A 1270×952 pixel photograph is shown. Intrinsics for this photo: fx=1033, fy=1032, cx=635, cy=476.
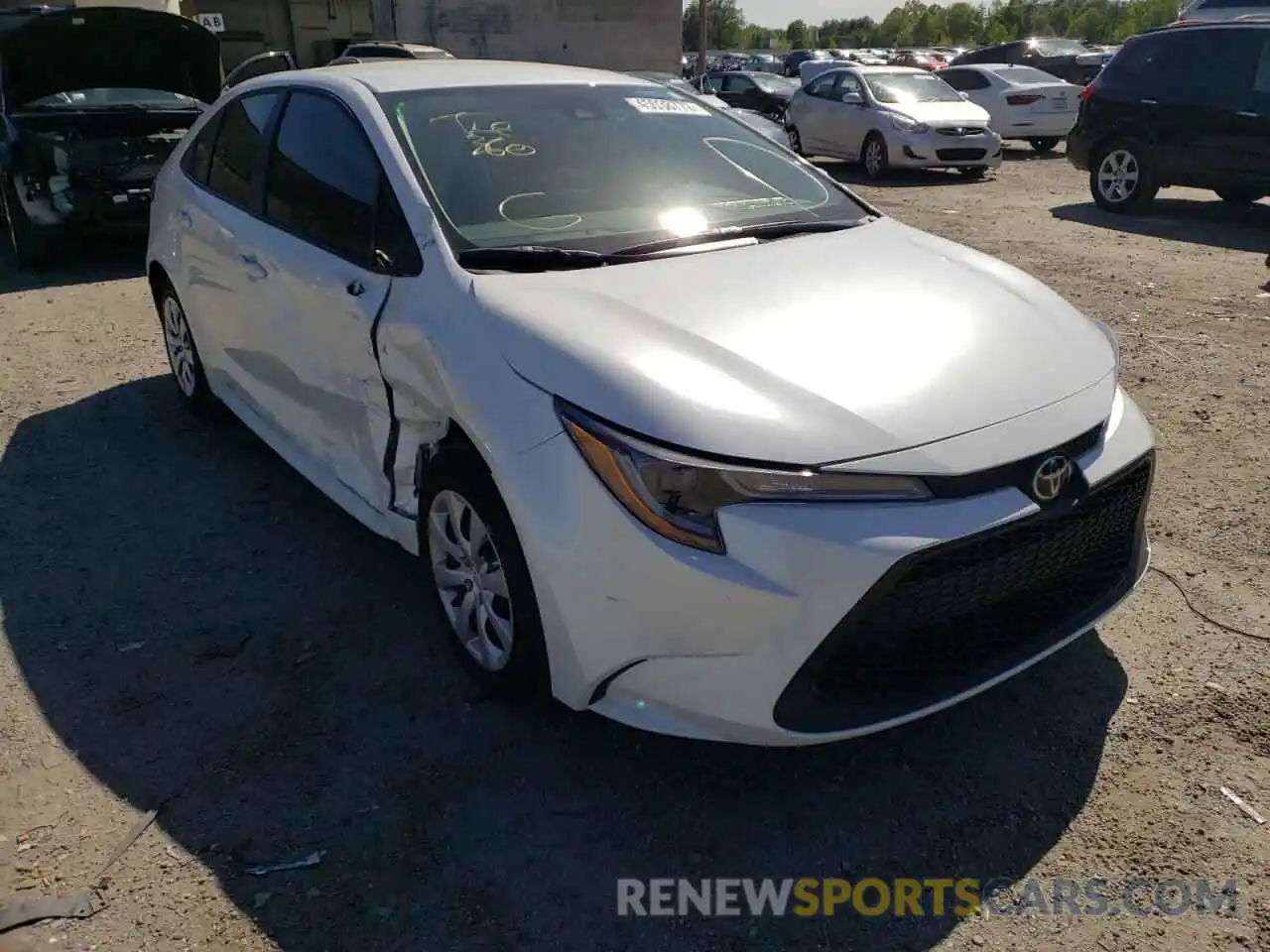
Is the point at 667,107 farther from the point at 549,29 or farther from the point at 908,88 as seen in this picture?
the point at 549,29

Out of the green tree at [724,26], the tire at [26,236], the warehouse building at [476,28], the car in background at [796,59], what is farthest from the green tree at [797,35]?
the tire at [26,236]

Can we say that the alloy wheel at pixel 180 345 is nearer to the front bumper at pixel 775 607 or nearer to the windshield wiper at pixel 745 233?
the windshield wiper at pixel 745 233

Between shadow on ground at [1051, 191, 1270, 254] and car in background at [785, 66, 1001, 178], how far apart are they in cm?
243

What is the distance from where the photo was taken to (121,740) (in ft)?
9.53

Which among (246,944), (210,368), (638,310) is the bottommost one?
(246,944)

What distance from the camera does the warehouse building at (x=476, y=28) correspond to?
75.4 feet

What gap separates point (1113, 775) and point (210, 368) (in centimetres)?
393

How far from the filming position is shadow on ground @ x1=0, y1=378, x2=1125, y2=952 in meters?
2.34

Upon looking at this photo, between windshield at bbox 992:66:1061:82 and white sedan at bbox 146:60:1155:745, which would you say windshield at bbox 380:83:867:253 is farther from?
windshield at bbox 992:66:1061:82

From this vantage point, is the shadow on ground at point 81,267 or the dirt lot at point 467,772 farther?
the shadow on ground at point 81,267

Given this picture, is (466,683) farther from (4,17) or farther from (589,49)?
(589,49)

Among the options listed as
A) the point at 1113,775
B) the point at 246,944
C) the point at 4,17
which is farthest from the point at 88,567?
the point at 4,17

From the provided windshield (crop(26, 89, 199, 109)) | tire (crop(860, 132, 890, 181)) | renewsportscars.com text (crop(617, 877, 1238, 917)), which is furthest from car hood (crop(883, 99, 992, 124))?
renewsportscars.com text (crop(617, 877, 1238, 917))

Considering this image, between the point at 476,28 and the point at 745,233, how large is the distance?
22326mm
